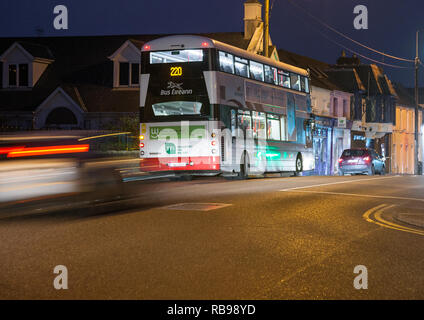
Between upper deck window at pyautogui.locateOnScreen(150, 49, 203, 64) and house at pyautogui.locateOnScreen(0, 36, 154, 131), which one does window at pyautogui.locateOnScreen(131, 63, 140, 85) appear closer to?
house at pyautogui.locateOnScreen(0, 36, 154, 131)

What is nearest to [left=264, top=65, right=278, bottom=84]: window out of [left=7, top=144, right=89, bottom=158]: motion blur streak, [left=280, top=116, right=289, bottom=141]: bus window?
[left=280, top=116, right=289, bottom=141]: bus window

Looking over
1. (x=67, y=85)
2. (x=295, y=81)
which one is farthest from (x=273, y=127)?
(x=67, y=85)

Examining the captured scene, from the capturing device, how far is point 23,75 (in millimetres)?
42906

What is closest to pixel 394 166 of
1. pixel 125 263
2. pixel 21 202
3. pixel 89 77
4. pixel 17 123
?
pixel 89 77

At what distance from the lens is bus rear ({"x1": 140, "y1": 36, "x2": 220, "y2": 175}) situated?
2192 cm

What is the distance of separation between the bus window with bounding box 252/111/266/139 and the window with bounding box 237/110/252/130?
0.43 metres

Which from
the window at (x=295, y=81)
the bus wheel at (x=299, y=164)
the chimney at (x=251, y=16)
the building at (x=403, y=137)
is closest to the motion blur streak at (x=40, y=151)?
the window at (x=295, y=81)

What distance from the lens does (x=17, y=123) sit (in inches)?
1597

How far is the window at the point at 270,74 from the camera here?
26.3 m

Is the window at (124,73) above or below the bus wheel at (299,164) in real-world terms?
above

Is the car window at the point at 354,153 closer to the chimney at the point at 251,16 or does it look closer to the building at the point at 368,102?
the chimney at the point at 251,16

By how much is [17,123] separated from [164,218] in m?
30.8

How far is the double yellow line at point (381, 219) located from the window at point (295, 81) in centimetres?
1488

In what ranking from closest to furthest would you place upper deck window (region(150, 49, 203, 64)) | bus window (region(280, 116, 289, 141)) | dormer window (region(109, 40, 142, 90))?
upper deck window (region(150, 49, 203, 64)) < bus window (region(280, 116, 289, 141)) < dormer window (region(109, 40, 142, 90))
